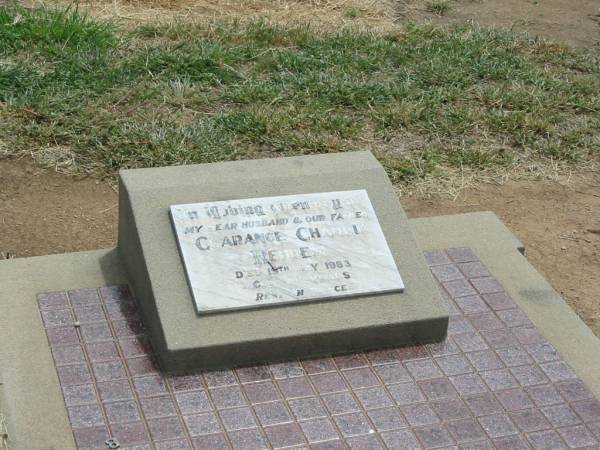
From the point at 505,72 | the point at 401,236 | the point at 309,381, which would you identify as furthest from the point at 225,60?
the point at 309,381

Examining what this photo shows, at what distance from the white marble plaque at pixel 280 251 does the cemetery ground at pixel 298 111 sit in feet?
3.37

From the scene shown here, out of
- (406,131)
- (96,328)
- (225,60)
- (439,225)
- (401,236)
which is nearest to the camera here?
(96,328)

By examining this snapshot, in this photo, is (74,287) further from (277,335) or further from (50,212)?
(50,212)

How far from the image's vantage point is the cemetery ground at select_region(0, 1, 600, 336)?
5.07m

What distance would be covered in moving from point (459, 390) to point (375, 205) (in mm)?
857

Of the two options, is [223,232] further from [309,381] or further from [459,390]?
[459,390]

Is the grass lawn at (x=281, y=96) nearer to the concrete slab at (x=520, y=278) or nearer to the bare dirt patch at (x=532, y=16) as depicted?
the bare dirt patch at (x=532, y=16)

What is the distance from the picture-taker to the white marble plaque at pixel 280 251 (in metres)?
3.71

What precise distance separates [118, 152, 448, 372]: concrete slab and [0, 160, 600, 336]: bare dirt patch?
681 millimetres

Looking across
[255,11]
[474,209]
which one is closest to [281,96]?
[474,209]

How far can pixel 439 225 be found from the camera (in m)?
4.66

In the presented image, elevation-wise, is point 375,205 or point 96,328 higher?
point 375,205

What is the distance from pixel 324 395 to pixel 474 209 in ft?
A: 6.52

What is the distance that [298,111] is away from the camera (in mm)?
5906
